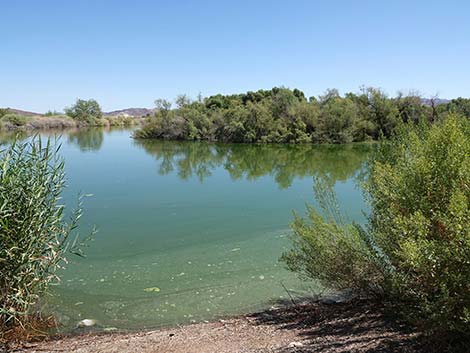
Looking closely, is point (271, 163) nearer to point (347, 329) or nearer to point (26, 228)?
point (347, 329)

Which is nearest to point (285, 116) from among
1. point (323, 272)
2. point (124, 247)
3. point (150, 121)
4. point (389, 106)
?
point (389, 106)

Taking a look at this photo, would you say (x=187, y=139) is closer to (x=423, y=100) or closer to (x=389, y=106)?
(x=389, y=106)

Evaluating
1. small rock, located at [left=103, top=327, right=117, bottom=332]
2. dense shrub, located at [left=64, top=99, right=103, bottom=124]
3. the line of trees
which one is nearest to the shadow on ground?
small rock, located at [left=103, top=327, right=117, bottom=332]

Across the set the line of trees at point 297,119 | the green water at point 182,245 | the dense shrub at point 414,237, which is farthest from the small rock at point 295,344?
the line of trees at point 297,119

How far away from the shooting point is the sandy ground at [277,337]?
464cm

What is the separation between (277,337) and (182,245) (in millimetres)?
6131

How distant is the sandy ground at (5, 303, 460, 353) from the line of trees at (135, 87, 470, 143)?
3797 centimetres

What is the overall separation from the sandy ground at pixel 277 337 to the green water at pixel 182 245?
874 mm

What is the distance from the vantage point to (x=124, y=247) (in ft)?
36.5

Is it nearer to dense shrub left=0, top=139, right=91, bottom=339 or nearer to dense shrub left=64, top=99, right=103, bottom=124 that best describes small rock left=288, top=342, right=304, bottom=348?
dense shrub left=0, top=139, right=91, bottom=339

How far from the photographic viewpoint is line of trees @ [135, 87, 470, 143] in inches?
1777

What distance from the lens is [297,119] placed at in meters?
47.8

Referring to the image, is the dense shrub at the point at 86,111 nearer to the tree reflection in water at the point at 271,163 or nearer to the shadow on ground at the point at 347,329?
the tree reflection in water at the point at 271,163

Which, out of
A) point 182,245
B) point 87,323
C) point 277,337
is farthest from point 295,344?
point 182,245
